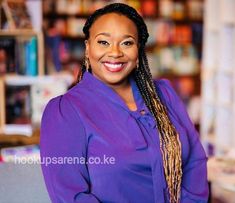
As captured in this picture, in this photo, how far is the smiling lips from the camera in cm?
129

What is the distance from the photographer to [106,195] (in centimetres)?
Answer: 125

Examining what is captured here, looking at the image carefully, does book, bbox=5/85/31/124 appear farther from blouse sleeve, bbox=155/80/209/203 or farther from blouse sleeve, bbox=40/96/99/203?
blouse sleeve, bbox=40/96/99/203

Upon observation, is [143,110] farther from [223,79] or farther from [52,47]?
[223,79]

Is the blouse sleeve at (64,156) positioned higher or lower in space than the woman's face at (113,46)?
lower

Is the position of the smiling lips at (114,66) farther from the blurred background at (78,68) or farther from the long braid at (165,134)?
the blurred background at (78,68)

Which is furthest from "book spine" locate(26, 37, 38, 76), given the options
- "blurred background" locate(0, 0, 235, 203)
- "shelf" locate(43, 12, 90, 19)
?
"shelf" locate(43, 12, 90, 19)

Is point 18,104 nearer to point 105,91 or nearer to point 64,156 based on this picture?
point 105,91

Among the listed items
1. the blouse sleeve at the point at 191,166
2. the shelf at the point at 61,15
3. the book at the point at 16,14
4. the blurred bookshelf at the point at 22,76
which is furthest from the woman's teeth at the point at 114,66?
the shelf at the point at 61,15

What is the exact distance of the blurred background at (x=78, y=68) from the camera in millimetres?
2209

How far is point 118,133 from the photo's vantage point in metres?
1.26

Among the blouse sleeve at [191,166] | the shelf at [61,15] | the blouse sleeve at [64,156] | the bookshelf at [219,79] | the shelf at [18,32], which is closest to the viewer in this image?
the blouse sleeve at [64,156]

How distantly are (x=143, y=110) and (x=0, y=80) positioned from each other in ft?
4.07

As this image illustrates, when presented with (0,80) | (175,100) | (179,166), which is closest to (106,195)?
(179,166)

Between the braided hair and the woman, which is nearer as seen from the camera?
the woman
